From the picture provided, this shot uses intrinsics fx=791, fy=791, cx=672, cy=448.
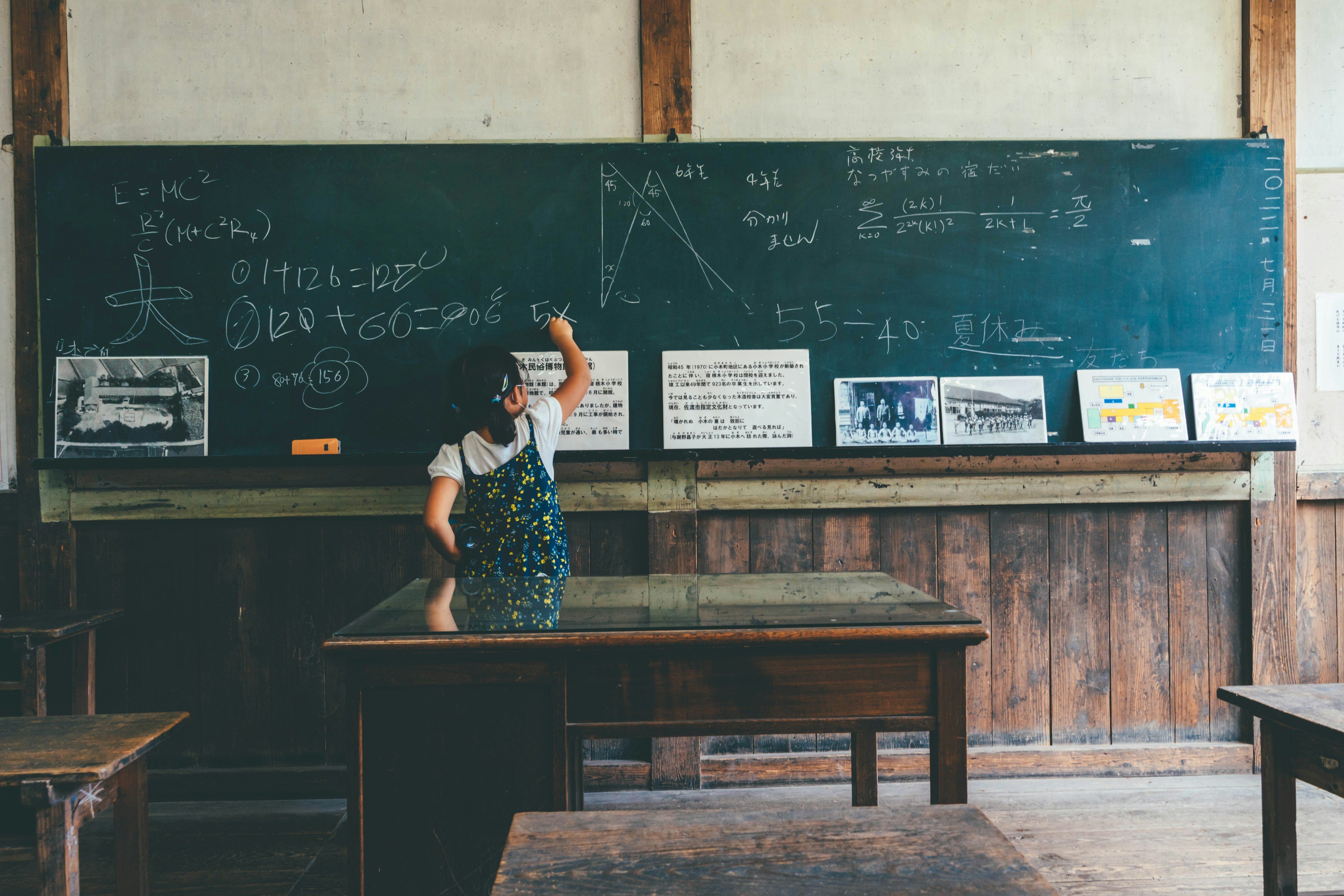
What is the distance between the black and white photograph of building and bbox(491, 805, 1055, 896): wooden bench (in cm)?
191

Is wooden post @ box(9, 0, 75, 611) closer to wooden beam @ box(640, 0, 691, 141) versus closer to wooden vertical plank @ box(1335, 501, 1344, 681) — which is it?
wooden beam @ box(640, 0, 691, 141)

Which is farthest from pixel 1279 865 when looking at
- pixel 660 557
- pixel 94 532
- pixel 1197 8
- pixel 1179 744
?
pixel 94 532

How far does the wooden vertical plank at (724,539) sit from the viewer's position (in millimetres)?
2932

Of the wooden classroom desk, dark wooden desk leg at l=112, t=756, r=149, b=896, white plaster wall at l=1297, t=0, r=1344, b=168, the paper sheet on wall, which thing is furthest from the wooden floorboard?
white plaster wall at l=1297, t=0, r=1344, b=168

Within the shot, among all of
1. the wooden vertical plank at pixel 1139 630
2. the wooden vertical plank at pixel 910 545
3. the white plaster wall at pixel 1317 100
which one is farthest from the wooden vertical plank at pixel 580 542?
the white plaster wall at pixel 1317 100

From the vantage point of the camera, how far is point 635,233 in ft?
9.50

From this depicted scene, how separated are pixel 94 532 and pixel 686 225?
242 centimetres

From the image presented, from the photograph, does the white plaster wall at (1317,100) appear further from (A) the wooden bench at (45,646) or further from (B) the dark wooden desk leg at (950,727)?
(A) the wooden bench at (45,646)

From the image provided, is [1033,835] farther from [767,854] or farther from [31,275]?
[31,275]

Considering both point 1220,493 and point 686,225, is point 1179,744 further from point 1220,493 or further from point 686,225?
point 686,225

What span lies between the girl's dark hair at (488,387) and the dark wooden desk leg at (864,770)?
1.26 m

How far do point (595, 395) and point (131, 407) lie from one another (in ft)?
5.37

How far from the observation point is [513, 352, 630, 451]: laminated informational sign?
9.39ft

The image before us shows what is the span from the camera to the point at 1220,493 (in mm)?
2980
